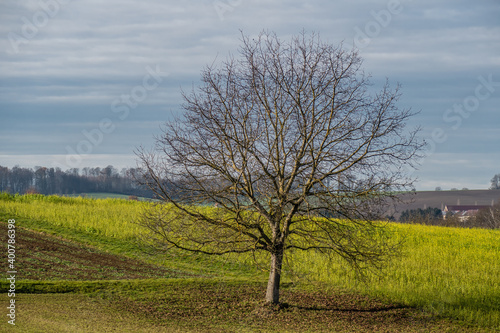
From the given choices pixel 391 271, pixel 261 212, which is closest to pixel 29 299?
pixel 261 212

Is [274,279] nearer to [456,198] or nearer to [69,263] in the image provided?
[69,263]

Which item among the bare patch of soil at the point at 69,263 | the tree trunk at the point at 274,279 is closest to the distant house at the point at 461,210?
the bare patch of soil at the point at 69,263

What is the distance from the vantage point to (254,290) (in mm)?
15086

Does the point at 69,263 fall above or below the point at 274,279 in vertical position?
below

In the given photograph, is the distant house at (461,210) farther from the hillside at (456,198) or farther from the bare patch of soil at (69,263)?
the bare patch of soil at (69,263)

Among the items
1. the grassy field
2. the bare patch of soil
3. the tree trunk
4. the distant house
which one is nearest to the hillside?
the distant house

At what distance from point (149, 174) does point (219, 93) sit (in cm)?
Result: 265

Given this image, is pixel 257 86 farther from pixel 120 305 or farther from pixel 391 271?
pixel 391 271

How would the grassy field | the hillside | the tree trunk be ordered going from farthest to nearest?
the hillside < the tree trunk < the grassy field

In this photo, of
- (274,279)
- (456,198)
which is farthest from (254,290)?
(456,198)

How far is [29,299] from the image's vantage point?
44.4 feet

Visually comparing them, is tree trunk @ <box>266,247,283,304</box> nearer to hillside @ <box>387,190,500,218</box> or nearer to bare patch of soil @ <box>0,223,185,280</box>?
bare patch of soil @ <box>0,223,185,280</box>

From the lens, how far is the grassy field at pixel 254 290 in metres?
12.4

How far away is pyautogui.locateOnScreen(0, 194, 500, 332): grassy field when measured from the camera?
12.4 metres
